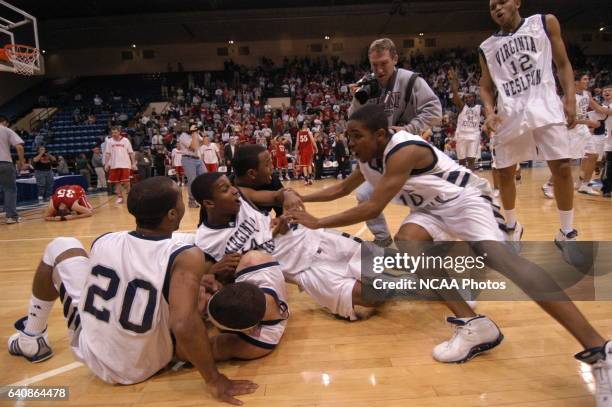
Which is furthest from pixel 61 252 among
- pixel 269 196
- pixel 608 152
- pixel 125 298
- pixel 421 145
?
pixel 608 152

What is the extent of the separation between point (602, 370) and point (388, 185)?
3.77ft

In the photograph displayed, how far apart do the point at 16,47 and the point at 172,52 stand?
688 inches

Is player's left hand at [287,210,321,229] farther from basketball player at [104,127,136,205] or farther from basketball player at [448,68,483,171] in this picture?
basketball player at [104,127,136,205]

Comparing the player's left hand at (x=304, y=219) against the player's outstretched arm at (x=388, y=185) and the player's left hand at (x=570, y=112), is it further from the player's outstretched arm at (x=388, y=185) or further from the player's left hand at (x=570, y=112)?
the player's left hand at (x=570, y=112)

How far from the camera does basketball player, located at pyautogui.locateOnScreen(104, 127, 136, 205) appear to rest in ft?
30.8

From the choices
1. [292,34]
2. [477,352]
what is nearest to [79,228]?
[477,352]

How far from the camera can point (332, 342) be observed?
221 cm

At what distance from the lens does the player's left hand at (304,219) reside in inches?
83.9

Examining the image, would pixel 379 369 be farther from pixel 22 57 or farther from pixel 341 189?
pixel 22 57

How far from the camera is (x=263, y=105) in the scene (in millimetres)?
21281

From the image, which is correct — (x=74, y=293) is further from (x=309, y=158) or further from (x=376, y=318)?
(x=309, y=158)

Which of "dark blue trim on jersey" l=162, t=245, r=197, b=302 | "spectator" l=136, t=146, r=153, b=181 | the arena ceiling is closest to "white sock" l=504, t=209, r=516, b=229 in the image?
"dark blue trim on jersey" l=162, t=245, r=197, b=302

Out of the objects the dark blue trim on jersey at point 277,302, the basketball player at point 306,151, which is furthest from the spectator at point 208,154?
the dark blue trim on jersey at point 277,302

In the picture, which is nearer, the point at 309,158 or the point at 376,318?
the point at 376,318
